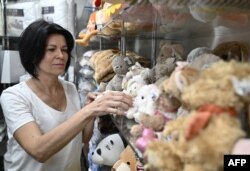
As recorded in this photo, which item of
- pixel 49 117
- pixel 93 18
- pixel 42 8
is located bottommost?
pixel 49 117

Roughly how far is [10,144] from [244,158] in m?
1.11

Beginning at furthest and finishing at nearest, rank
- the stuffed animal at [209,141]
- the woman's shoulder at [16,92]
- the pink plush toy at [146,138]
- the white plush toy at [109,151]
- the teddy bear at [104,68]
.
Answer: the teddy bear at [104,68] < the white plush toy at [109,151] < the woman's shoulder at [16,92] < the pink plush toy at [146,138] < the stuffed animal at [209,141]

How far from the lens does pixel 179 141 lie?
0.39 meters

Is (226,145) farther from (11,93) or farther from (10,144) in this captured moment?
(10,144)

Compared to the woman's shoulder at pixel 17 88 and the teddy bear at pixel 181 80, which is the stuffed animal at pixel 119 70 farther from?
the teddy bear at pixel 181 80

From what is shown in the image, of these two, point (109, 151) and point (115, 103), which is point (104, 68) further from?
point (115, 103)

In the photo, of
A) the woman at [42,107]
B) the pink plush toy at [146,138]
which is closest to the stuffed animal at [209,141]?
the pink plush toy at [146,138]

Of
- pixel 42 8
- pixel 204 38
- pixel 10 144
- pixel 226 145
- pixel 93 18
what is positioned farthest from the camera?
pixel 42 8

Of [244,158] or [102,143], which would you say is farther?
[102,143]

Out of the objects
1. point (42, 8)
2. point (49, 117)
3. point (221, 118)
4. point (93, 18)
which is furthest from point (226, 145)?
point (42, 8)

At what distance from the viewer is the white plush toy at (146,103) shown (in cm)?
63

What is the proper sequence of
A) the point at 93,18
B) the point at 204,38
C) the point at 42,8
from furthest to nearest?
the point at 42,8 < the point at 93,18 < the point at 204,38

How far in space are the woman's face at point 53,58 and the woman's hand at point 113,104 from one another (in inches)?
13.9

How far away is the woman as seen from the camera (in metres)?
1.04
